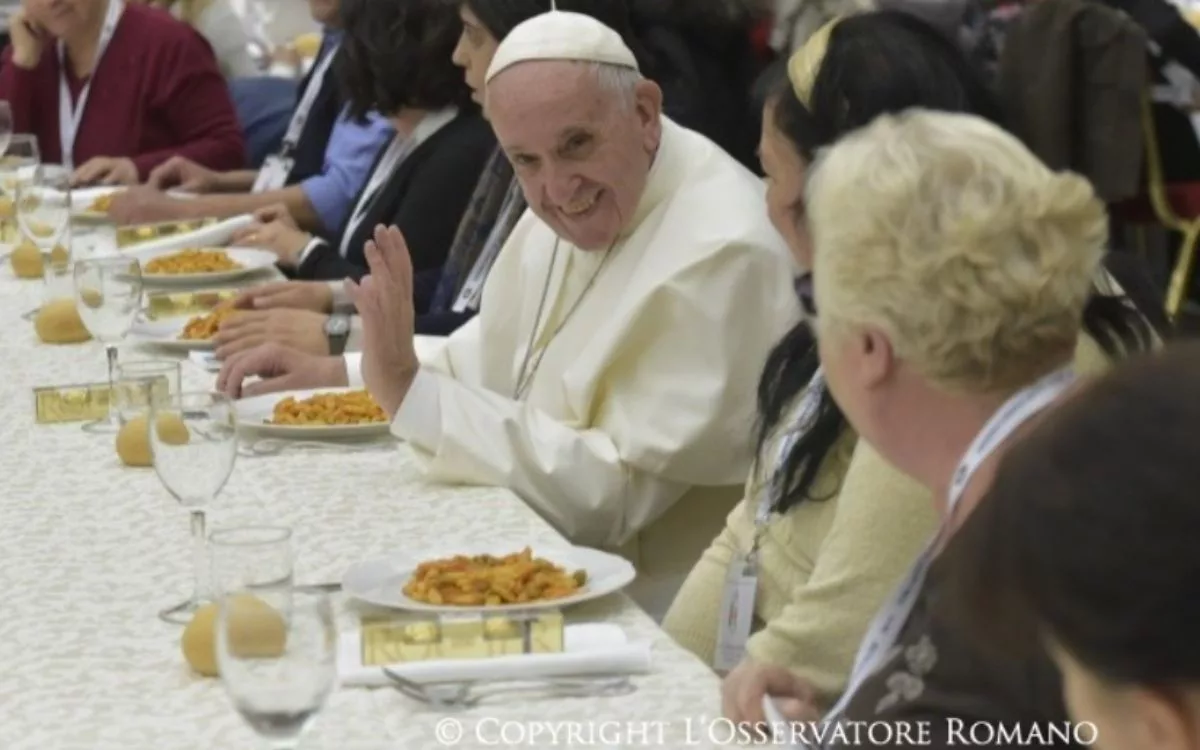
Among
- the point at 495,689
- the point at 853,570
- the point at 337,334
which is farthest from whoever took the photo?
the point at 337,334

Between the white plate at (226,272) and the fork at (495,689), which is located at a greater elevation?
the fork at (495,689)

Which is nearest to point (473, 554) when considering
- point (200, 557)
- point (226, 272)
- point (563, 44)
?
point (200, 557)

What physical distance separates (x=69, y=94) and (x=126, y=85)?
0.64 ft

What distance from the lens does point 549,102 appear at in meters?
2.64

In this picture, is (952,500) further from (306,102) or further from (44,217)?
(306,102)

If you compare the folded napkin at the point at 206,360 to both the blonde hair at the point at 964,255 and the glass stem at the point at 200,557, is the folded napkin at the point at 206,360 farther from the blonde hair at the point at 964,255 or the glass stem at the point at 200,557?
the blonde hair at the point at 964,255

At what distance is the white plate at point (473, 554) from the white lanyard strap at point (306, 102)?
3.04 meters

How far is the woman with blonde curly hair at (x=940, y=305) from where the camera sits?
4.72ft

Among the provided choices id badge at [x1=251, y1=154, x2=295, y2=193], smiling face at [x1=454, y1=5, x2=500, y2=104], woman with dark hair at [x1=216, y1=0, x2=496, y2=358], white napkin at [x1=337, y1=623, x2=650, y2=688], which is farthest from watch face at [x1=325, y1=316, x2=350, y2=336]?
id badge at [x1=251, y1=154, x2=295, y2=193]

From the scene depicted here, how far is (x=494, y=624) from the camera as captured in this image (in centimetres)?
173

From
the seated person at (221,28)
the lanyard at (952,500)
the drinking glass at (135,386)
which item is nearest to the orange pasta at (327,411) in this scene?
the drinking glass at (135,386)

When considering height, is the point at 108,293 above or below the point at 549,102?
below

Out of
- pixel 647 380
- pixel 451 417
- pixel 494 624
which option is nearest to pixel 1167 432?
pixel 494 624

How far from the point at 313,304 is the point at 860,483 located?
5.60 feet
